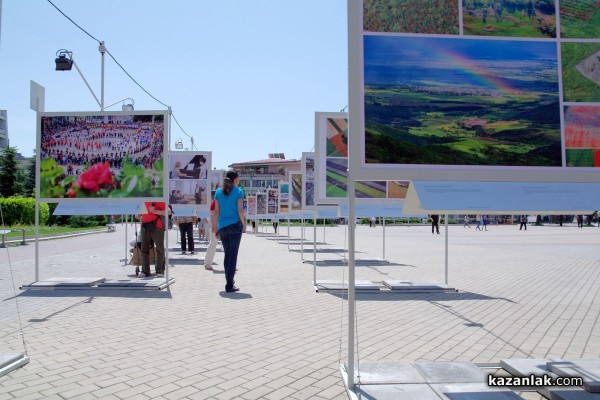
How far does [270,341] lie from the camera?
17.8 feet

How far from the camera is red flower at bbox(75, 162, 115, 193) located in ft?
31.0

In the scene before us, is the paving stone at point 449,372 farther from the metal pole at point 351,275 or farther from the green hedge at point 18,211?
the green hedge at point 18,211

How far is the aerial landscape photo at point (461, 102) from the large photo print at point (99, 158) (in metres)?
6.11

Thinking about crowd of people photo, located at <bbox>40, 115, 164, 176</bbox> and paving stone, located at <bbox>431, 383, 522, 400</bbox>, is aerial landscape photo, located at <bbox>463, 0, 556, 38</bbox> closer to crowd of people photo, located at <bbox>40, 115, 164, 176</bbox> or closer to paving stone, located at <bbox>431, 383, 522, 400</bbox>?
paving stone, located at <bbox>431, 383, 522, 400</bbox>

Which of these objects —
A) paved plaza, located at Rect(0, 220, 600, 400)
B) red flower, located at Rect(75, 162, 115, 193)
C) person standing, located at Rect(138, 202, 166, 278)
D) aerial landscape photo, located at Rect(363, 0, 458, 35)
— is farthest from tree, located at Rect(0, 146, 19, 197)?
aerial landscape photo, located at Rect(363, 0, 458, 35)

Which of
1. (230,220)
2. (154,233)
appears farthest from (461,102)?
(154,233)

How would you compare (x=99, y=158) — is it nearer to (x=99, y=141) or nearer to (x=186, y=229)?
(x=99, y=141)

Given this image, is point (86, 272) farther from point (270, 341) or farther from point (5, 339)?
point (270, 341)

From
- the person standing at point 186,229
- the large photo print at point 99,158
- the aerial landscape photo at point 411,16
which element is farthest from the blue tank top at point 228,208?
the person standing at point 186,229

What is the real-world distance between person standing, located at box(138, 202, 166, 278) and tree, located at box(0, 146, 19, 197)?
40492 millimetres

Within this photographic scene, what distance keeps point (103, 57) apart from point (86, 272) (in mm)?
11734

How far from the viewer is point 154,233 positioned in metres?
10.4

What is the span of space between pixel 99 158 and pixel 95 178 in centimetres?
37

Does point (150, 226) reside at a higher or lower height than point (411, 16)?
lower
